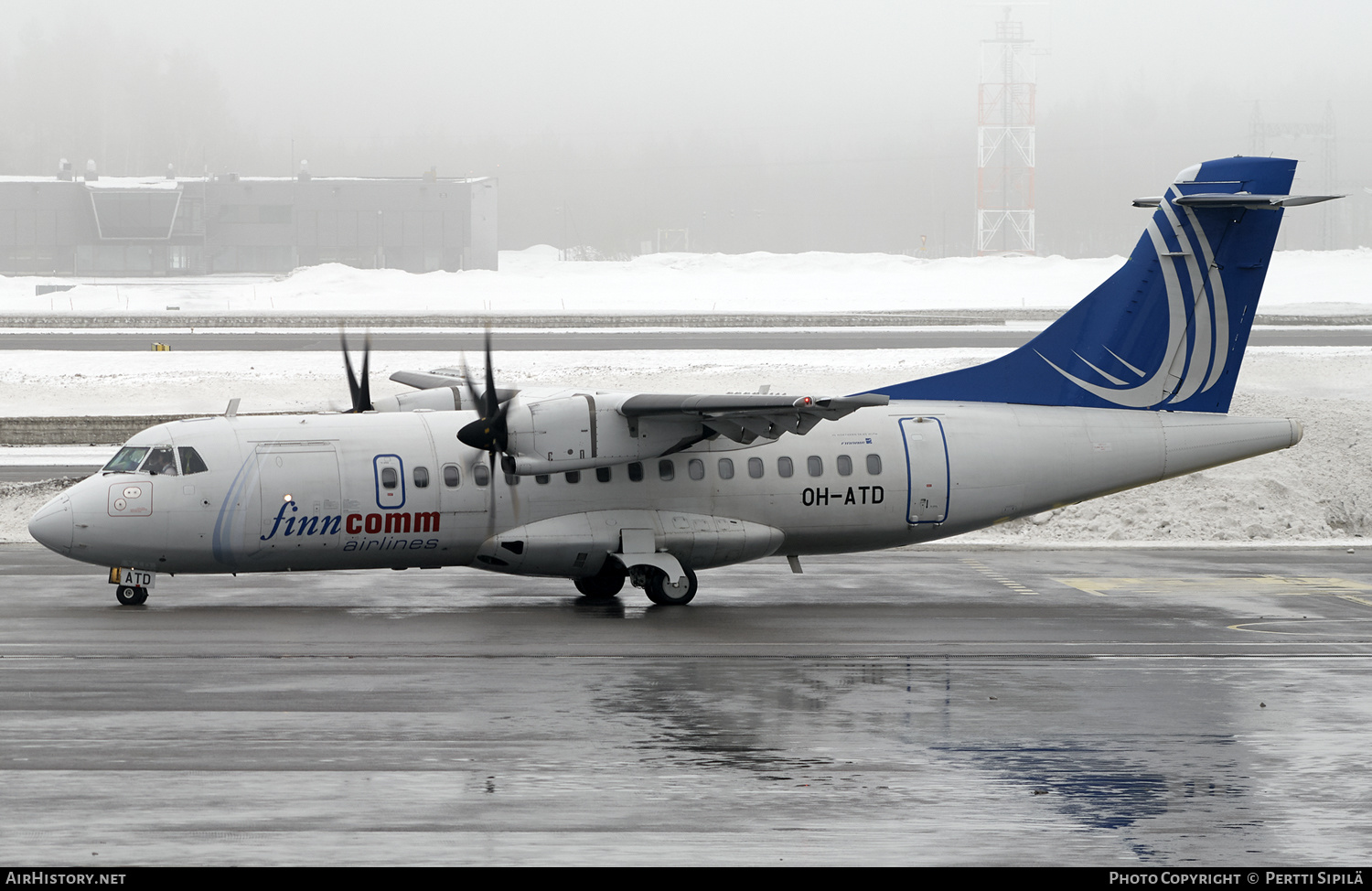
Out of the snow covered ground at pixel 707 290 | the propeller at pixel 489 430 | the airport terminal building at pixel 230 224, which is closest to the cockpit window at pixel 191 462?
the propeller at pixel 489 430

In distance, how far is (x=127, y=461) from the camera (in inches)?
824

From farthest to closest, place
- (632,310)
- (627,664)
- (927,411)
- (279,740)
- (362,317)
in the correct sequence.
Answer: (632,310), (362,317), (927,411), (627,664), (279,740)

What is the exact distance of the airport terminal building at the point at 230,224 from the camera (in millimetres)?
122375

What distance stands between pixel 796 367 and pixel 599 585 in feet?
84.6

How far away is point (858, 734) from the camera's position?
13.8 m

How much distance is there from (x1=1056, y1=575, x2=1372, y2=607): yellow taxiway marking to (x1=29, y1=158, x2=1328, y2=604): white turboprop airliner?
1.83 meters

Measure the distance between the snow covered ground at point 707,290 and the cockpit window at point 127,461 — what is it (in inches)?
2309

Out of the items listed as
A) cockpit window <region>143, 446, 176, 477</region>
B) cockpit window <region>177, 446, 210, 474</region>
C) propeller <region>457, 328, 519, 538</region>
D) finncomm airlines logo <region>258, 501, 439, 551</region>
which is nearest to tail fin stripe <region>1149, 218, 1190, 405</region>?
propeller <region>457, 328, 519, 538</region>

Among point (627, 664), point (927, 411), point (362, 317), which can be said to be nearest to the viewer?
point (627, 664)

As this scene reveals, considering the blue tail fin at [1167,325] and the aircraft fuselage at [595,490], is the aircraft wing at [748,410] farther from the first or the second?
the blue tail fin at [1167,325]

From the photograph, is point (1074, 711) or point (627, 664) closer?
point (1074, 711)
